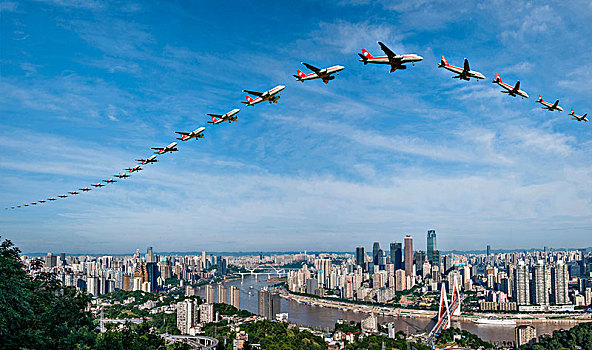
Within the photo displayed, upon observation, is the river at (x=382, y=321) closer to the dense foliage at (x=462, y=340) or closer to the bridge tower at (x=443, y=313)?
the bridge tower at (x=443, y=313)

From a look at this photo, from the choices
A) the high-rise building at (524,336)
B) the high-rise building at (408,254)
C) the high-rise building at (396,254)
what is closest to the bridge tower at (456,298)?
the high-rise building at (524,336)

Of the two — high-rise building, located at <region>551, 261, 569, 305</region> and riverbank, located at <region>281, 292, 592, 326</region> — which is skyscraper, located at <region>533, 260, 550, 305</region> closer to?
high-rise building, located at <region>551, 261, 569, 305</region>

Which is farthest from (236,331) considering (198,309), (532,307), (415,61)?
(532,307)

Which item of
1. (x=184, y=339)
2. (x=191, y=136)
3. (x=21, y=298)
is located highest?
(x=191, y=136)

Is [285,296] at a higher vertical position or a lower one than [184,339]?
lower

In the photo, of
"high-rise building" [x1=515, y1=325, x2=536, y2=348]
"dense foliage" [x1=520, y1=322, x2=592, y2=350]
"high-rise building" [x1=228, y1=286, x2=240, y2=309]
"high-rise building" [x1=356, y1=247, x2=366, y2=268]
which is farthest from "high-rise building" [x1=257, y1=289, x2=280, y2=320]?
"high-rise building" [x1=356, y1=247, x2=366, y2=268]

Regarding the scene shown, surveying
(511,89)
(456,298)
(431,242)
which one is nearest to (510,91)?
(511,89)

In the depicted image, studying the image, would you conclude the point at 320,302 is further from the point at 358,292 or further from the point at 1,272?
the point at 1,272

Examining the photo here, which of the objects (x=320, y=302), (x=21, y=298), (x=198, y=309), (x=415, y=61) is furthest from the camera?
(x=320, y=302)
